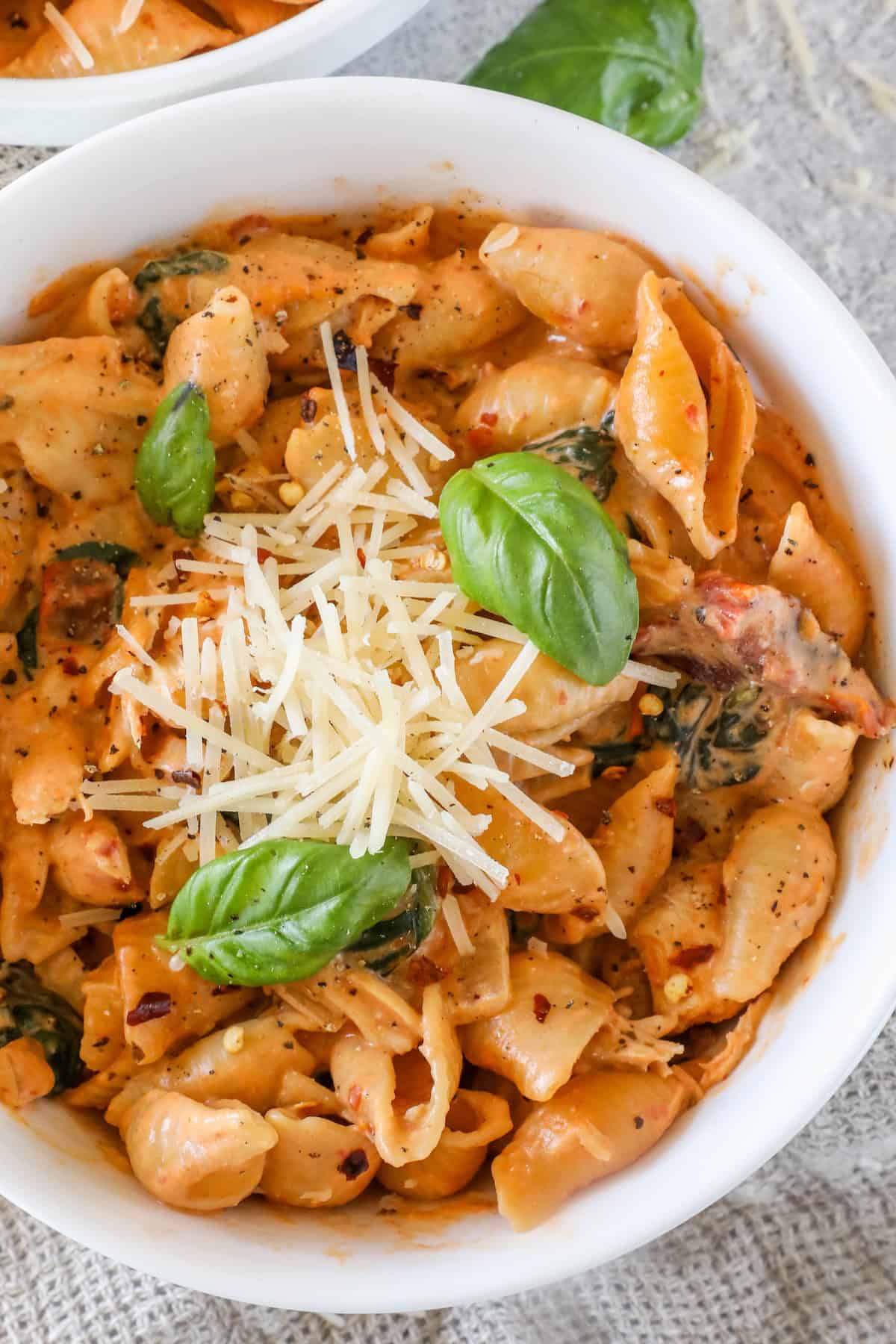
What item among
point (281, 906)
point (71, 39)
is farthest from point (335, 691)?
point (71, 39)

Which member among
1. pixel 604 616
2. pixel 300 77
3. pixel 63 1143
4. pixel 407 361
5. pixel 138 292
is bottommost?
pixel 63 1143

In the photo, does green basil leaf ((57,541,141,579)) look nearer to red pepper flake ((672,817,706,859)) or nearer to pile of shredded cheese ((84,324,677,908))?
pile of shredded cheese ((84,324,677,908))

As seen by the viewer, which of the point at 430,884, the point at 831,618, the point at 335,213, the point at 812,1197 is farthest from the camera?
the point at 812,1197

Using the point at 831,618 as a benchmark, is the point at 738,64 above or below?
above

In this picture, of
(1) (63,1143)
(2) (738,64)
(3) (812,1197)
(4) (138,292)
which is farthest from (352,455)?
(3) (812,1197)

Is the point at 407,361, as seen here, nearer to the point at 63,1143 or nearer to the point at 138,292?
the point at 138,292
